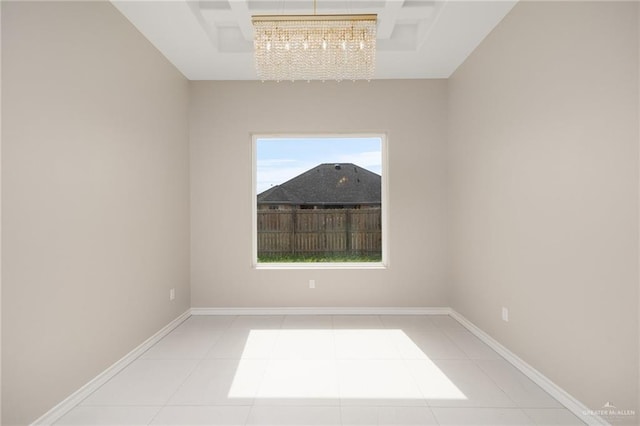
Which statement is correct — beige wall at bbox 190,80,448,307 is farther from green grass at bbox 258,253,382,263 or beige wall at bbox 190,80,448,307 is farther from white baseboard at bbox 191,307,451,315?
green grass at bbox 258,253,382,263

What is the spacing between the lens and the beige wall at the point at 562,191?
171 cm

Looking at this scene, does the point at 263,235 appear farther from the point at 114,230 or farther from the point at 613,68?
the point at 613,68

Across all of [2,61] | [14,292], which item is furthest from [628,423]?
[2,61]

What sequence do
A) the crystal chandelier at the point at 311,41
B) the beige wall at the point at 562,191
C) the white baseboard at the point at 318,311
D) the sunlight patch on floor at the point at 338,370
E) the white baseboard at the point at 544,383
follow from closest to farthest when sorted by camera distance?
1. the beige wall at the point at 562,191
2. the white baseboard at the point at 544,383
3. the sunlight patch on floor at the point at 338,370
4. the crystal chandelier at the point at 311,41
5. the white baseboard at the point at 318,311

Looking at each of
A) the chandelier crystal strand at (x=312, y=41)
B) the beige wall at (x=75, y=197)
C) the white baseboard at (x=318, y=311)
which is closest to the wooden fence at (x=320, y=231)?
the white baseboard at (x=318, y=311)

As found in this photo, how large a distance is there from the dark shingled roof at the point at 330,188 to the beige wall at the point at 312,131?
0.30 meters

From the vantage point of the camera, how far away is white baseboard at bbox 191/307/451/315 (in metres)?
3.91

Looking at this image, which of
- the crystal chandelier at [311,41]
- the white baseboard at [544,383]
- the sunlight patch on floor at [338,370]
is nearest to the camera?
the white baseboard at [544,383]

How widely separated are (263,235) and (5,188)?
2.61m

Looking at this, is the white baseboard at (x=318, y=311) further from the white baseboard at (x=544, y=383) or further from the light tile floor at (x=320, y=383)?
the white baseboard at (x=544, y=383)

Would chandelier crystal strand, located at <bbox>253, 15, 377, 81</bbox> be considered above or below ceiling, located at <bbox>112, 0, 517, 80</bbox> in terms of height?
below

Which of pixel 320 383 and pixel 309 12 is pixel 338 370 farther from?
pixel 309 12

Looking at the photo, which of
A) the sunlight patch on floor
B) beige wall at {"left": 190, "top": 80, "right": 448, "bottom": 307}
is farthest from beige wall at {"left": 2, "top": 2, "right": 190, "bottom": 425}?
the sunlight patch on floor

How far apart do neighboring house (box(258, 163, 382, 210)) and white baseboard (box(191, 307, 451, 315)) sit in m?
1.22
